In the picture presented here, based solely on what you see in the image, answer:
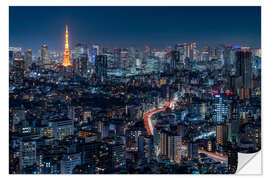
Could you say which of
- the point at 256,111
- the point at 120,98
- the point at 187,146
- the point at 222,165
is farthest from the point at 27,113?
the point at 256,111

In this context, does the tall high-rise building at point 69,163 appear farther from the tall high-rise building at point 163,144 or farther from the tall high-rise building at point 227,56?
the tall high-rise building at point 227,56

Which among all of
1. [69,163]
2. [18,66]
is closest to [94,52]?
[18,66]

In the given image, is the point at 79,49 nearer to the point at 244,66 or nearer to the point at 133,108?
the point at 133,108

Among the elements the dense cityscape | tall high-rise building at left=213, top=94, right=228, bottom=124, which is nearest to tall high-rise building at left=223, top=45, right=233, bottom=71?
the dense cityscape

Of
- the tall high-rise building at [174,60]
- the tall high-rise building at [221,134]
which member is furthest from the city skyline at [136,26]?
the tall high-rise building at [221,134]

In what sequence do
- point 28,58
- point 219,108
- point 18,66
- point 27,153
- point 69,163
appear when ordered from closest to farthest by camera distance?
point 69,163
point 27,153
point 18,66
point 28,58
point 219,108

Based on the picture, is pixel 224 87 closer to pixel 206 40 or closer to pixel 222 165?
pixel 206 40

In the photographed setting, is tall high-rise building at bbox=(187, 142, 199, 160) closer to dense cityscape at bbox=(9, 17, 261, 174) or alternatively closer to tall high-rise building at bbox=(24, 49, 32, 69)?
dense cityscape at bbox=(9, 17, 261, 174)
